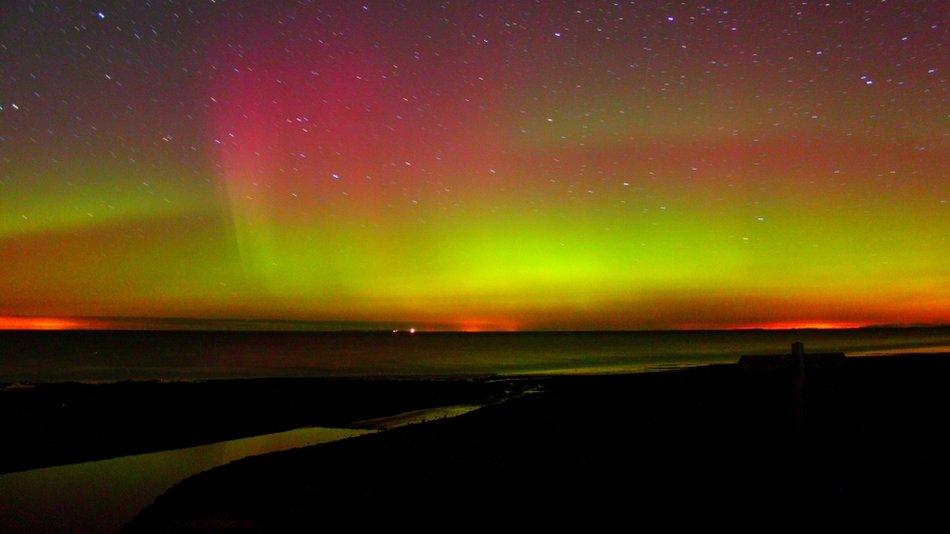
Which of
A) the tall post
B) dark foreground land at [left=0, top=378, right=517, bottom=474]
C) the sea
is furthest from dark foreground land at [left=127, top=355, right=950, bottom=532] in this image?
the sea

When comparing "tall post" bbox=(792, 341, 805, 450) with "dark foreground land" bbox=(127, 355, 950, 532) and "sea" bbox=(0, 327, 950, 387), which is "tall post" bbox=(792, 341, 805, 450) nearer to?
"dark foreground land" bbox=(127, 355, 950, 532)

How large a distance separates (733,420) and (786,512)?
6387 millimetres

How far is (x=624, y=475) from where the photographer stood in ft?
31.7

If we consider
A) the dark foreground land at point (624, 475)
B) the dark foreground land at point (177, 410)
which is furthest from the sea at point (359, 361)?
the dark foreground land at point (624, 475)

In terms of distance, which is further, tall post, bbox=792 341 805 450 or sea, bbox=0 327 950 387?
sea, bbox=0 327 950 387

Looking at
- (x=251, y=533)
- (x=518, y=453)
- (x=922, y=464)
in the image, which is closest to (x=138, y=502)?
(x=251, y=533)

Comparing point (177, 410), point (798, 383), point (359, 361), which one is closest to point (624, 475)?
point (798, 383)

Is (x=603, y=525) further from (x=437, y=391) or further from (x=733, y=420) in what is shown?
(x=437, y=391)

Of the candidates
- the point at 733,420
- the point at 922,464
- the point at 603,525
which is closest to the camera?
the point at 603,525

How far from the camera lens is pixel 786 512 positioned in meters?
7.66

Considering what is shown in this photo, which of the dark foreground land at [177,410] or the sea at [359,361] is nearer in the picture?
the dark foreground land at [177,410]

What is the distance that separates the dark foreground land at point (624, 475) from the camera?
25.8ft

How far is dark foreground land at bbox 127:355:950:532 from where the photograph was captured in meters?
7.86

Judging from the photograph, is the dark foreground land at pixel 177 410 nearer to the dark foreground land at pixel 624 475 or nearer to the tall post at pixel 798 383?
the dark foreground land at pixel 624 475
